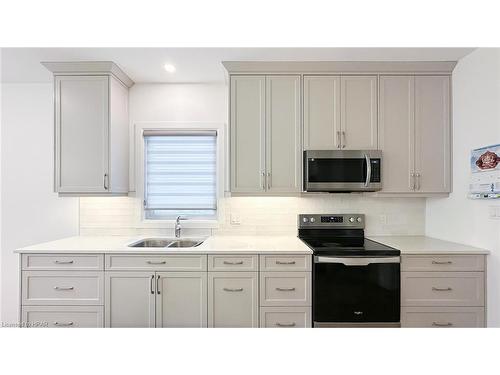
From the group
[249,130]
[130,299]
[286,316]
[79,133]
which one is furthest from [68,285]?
[249,130]

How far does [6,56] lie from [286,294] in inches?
119

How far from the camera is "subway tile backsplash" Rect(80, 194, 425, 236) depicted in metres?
2.86

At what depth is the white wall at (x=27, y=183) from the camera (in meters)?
2.88

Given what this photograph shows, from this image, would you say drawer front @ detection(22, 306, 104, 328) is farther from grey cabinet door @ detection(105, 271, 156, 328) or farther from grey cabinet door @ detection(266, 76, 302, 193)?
grey cabinet door @ detection(266, 76, 302, 193)

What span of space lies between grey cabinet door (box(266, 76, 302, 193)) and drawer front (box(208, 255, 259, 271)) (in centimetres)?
64

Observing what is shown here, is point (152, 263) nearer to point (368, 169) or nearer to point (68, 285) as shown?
point (68, 285)

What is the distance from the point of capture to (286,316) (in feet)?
7.27

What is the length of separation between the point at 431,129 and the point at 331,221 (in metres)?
1.21

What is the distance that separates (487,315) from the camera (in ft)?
7.07

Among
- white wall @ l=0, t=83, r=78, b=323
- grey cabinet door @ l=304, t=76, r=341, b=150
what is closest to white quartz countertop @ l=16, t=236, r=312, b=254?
white wall @ l=0, t=83, r=78, b=323

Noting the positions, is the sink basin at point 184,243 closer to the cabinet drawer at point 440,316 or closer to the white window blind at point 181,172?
the white window blind at point 181,172

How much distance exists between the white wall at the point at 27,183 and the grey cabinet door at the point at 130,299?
3.33 ft

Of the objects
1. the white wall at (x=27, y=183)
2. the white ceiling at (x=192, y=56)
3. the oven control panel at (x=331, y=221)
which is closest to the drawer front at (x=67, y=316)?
the white wall at (x=27, y=183)

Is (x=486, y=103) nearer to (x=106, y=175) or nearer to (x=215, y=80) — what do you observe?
(x=215, y=80)
